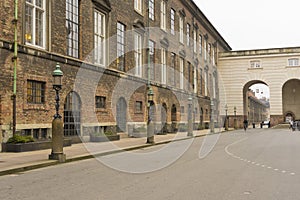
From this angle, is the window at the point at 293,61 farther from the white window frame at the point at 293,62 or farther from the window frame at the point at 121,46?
the window frame at the point at 121,46

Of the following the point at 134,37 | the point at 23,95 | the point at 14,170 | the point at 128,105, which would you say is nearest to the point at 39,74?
the point at 23,95

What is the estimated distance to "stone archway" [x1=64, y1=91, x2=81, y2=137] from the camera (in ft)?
72.4

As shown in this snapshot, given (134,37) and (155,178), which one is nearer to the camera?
(155,178)

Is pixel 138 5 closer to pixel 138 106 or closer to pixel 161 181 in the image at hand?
pixel 138 106

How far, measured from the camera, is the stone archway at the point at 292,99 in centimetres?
6962

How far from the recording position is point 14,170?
11.6m

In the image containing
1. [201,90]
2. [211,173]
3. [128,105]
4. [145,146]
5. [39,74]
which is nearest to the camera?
[211,173]

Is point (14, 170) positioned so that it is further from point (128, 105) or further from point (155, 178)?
point (128, 105)

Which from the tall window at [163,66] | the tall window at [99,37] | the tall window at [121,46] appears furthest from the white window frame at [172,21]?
the tall window at [99,37]

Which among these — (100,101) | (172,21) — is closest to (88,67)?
(100,101)

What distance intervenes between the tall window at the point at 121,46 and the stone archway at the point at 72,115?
20.9ft

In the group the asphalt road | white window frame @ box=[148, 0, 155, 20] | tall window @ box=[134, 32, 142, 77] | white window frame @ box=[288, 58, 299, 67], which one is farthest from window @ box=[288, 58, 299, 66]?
the asphalt road

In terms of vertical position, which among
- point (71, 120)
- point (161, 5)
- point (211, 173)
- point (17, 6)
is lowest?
point (211, 173)

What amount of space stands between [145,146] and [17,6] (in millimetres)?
9452
